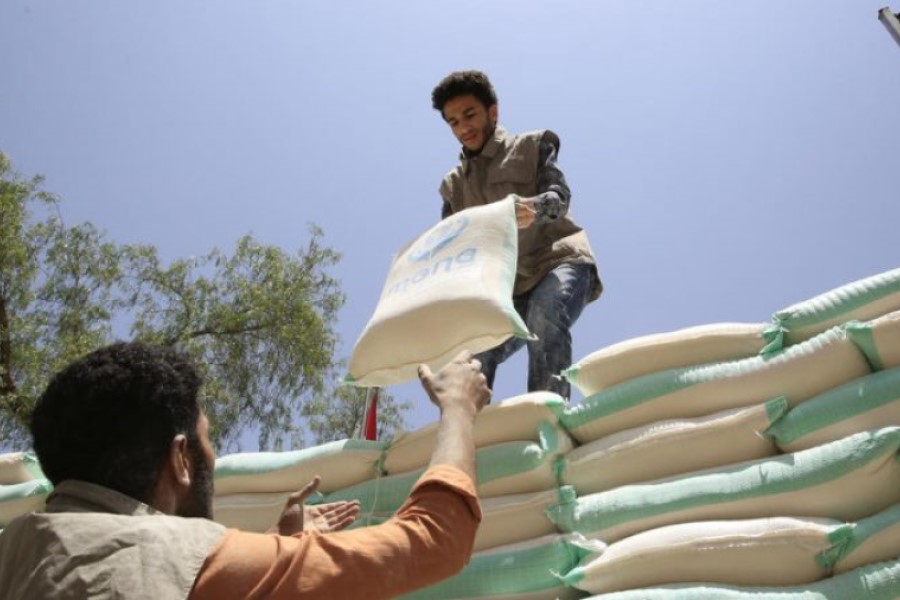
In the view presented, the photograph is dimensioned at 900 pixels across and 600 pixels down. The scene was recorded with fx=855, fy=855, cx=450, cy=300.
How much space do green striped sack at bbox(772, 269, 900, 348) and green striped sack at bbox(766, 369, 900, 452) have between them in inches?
6.6

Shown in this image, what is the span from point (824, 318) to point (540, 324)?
753 millimetres

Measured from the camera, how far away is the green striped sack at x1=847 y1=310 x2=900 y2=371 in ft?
5.11

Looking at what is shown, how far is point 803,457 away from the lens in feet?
4.85

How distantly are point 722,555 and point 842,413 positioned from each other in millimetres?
350

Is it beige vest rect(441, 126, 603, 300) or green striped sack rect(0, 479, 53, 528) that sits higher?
beige vest rect(441, 126, 603, 300)

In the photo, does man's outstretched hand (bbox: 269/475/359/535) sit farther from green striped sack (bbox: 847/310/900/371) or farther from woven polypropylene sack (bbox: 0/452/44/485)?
woven polypropylene sack (bbox: 0/452/44/485)

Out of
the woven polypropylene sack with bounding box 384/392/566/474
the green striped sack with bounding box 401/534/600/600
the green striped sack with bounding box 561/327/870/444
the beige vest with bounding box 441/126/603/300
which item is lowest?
the green striped sack with bounding box 401/534/600/600

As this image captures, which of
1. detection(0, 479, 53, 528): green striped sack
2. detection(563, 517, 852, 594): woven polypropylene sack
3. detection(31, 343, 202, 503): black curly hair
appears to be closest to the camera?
detection(31, 343, 202, 503): black curly hair

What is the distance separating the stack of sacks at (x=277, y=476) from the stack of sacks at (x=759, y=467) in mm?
495

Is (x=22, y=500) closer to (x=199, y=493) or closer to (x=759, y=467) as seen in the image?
(x=199, y=493)

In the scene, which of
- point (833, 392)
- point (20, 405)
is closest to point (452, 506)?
point (833, 392)

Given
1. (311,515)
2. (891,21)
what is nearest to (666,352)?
(311,515)

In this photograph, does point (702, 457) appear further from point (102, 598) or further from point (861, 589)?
point (102, 598)

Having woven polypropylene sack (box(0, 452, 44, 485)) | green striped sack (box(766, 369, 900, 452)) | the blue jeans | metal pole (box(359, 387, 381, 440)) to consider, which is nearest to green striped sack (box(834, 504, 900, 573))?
green striped sack (box(766, 369, 900, 452))
